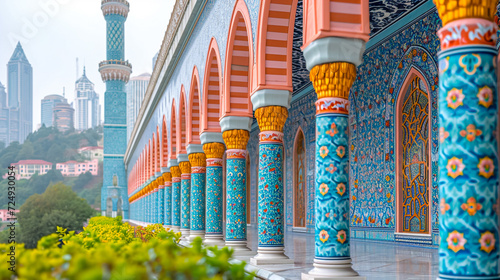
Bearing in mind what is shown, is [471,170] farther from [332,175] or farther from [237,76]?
[237,76]

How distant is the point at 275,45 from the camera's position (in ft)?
20.3

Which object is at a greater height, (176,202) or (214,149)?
(214,149)

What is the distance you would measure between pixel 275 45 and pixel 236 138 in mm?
2005

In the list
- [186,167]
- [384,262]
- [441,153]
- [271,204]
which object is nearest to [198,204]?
[186,167]

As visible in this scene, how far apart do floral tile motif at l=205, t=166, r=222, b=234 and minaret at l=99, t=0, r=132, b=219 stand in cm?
2830

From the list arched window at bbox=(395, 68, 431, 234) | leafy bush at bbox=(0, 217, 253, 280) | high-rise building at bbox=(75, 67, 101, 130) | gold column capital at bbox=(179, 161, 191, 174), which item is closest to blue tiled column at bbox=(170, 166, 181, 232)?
gold column capital at bbox=(179, 161, 191, 174)

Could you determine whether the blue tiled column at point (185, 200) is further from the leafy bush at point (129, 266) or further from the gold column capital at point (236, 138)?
the leafy bush at point (129, 266)

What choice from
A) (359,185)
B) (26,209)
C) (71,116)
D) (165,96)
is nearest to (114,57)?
(26,209)

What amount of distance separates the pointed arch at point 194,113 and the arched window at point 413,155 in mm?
4152

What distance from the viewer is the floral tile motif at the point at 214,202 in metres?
9.12

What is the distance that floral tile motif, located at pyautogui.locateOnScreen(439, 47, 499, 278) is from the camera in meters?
2.86

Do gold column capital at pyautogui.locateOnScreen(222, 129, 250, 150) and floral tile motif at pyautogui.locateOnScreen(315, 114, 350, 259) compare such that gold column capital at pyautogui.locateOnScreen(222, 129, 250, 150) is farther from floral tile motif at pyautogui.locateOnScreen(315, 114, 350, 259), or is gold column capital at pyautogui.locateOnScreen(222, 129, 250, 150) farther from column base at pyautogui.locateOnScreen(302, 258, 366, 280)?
column base at pyautogui.locateOnScreen(302, 258, 366, 280)

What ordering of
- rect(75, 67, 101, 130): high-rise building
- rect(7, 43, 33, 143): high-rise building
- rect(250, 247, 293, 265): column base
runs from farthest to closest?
1. rect(75, 67, 101, 130): high-rise building
2. rect(7, 43, 33, 143): high-rise building
3. rect(250, 247, 293, 265): column base

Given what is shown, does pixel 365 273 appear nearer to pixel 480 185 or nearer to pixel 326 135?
pixel 326 135
